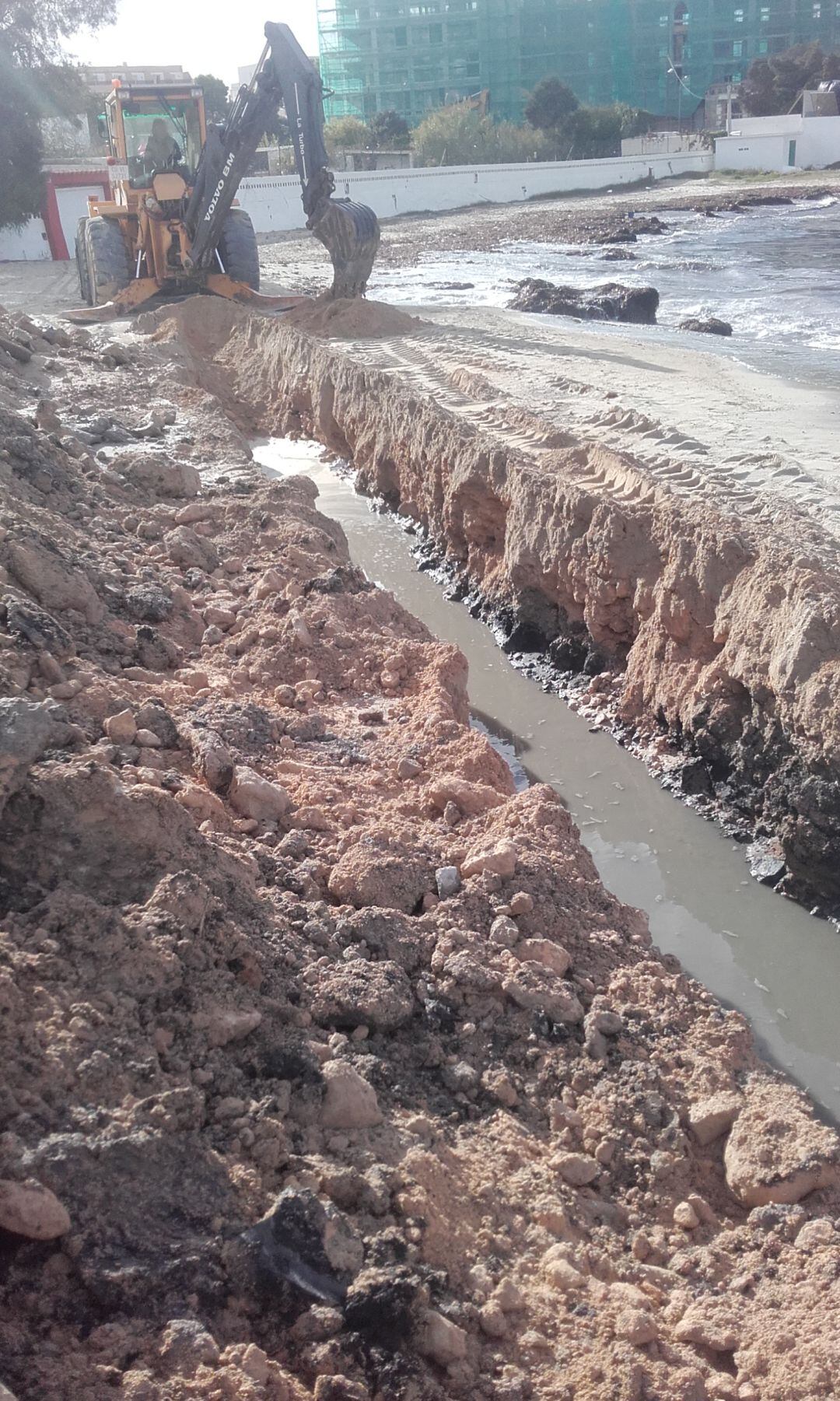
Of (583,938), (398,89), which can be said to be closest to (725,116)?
(398,89)

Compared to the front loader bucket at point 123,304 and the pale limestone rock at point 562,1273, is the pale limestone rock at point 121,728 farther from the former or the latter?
the front loader bucket at point 123,304

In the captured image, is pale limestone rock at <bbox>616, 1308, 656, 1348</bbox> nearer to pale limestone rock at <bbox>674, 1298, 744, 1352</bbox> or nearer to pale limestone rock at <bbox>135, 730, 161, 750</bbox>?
pale limestone rock at <bbox>674, 1298, 744, 1352</bbox>

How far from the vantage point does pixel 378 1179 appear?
3.21 meters

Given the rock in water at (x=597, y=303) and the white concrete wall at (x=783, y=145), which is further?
the white concrete wall at (x=783, y=145)

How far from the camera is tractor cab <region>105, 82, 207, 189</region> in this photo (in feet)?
55.2

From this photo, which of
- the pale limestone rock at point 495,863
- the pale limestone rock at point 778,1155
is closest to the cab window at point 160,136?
the pale limestone rock at point 495,863

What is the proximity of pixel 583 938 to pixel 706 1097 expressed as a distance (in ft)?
2.68

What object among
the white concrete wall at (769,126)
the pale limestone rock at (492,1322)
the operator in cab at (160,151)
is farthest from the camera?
the white concrete wall at (769,126)

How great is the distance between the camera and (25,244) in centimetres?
3136

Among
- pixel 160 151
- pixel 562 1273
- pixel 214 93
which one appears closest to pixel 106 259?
pixel 160 151

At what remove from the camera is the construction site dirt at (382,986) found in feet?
9.29

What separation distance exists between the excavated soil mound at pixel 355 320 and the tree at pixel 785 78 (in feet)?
175

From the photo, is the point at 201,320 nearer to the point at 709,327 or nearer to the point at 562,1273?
the point at 709,327

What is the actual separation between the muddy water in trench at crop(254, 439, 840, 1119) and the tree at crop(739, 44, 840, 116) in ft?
203
